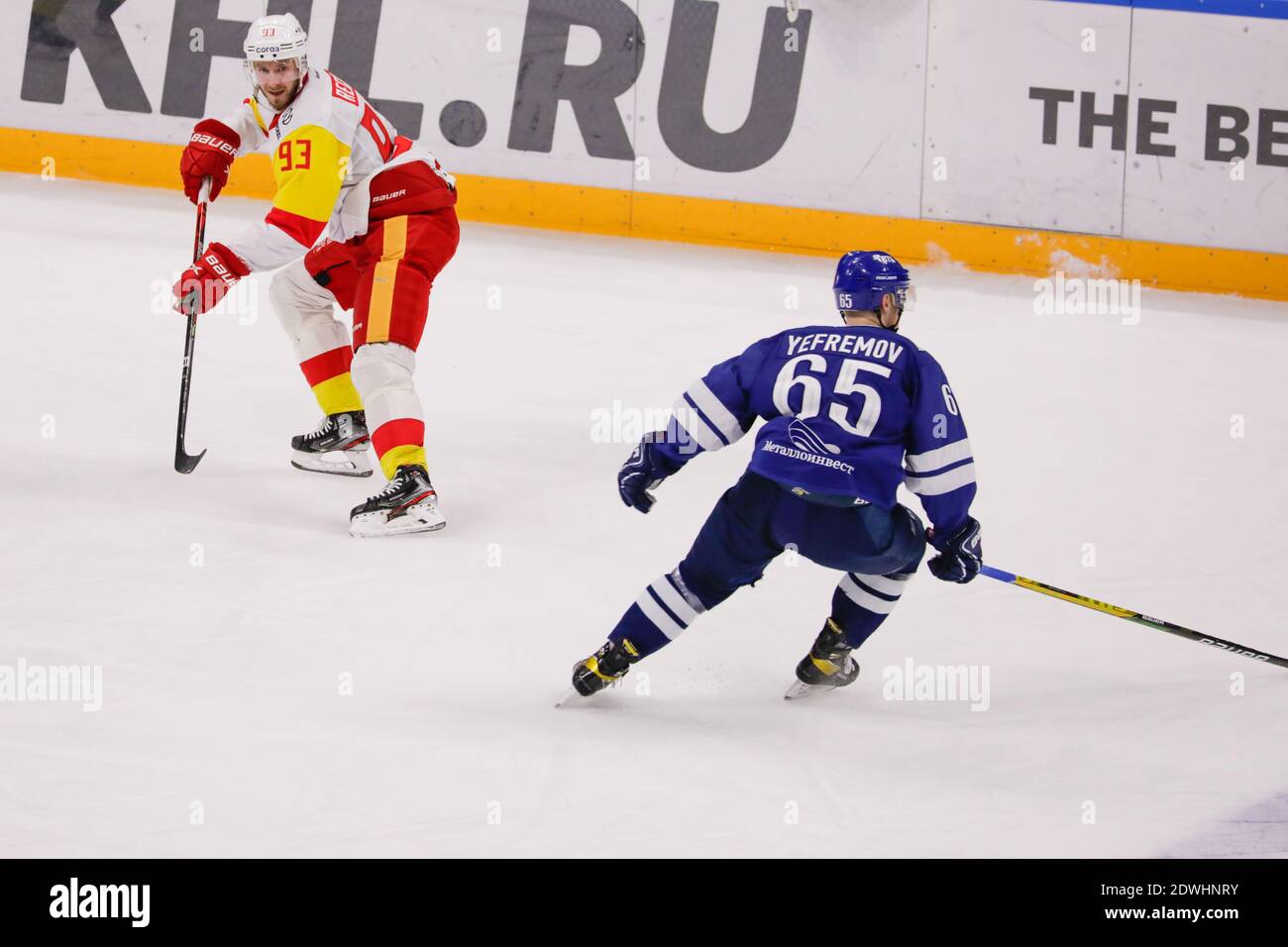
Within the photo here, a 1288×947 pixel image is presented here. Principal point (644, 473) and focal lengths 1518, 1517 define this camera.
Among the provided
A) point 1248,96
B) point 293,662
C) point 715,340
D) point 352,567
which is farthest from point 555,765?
point 1248,96

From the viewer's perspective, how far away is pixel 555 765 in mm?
2688

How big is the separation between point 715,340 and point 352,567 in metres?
2.45

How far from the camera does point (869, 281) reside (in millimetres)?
2984

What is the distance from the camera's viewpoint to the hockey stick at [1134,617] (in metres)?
3.11

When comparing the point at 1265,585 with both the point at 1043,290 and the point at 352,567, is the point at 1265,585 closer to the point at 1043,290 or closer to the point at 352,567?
the point at 352,567

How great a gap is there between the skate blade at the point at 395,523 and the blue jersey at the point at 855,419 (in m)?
1.13

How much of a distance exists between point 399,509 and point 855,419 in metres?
1.42

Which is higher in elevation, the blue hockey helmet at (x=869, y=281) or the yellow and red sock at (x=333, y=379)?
the blue hockey helmet at (x=869, y=281)

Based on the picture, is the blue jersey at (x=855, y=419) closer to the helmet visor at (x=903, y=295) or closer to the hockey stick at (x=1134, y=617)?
the helmet visor at (x=903, y=295)

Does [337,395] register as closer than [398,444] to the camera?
No

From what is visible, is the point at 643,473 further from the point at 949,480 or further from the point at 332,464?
the point at 332,464

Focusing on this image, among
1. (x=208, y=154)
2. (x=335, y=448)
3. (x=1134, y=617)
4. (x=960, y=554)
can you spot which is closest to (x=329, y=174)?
(x=208, y=154)

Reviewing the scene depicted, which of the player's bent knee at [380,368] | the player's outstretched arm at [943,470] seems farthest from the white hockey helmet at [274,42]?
the player's outstretched arm at [943,470]

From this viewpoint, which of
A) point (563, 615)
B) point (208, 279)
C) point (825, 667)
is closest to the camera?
point (825, 667)
